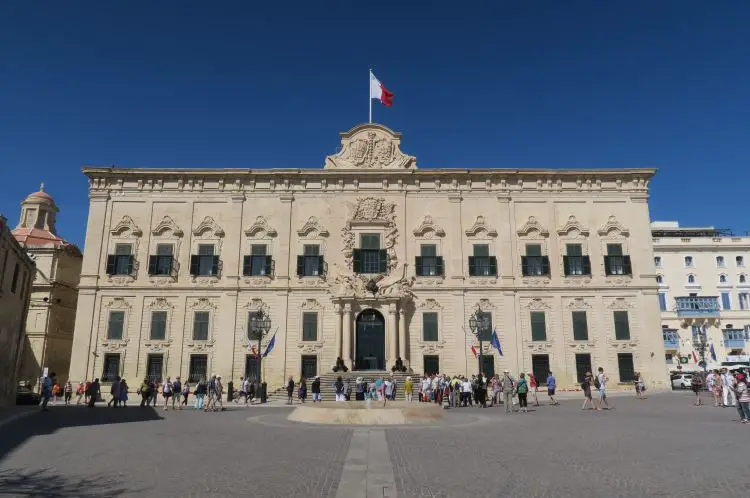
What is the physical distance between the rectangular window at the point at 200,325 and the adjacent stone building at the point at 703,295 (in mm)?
45075

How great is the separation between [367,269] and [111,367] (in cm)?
1677

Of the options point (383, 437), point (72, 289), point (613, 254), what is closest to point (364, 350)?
point (613, 254)

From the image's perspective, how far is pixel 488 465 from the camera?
9.02 metres

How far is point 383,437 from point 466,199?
24.2 metres

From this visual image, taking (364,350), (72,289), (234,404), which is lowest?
(234,404)

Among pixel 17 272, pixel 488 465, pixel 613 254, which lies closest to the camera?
pixel 488 465

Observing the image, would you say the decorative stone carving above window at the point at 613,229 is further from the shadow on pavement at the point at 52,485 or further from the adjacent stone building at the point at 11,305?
the shadow on pavement at the point at 52,485

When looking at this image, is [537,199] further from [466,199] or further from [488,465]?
[488,465]

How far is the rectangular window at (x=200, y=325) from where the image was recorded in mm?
32312

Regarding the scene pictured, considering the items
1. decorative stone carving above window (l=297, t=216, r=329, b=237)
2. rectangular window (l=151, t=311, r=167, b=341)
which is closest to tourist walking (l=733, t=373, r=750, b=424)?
decorative stone carving above window (l=297, t=216, r=329, b=237)

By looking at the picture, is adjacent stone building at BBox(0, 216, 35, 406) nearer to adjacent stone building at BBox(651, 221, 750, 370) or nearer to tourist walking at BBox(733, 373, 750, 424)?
tourist walking at BBox(733, 373, 750, 424)

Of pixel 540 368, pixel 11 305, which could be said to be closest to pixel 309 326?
pixel 540 368

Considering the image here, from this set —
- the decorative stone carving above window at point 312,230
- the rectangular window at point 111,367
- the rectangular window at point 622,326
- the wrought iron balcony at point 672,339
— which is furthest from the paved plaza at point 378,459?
the wrought iron balcony at point 672,339

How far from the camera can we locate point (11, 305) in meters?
23.1
